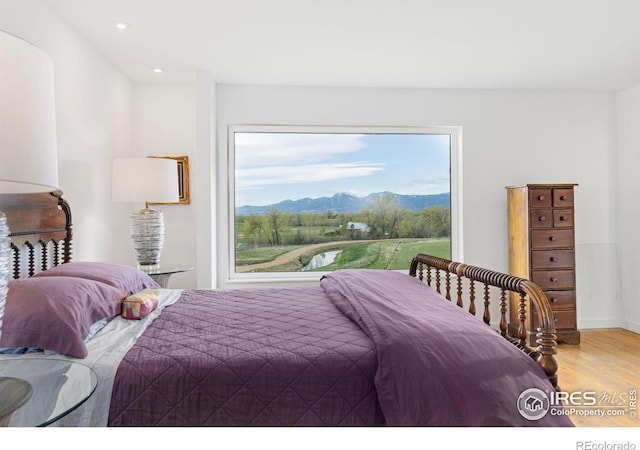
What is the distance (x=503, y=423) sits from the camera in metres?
1.30

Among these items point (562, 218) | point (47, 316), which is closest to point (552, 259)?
point (562, 218)

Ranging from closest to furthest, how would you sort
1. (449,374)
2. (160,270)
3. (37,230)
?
1. (449,374)
2. (37,230)
3. (160,270)

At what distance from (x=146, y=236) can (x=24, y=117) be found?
289 centimetres

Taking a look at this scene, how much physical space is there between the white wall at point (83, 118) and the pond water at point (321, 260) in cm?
176

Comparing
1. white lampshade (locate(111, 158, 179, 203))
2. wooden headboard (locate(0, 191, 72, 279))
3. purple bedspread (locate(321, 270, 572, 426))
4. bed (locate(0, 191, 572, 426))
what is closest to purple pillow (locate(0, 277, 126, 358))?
bed (locate(0, 191, 572, 426))

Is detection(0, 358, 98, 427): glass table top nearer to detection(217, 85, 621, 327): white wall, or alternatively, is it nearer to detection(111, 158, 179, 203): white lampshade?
detection(111, 158, 179, 203): white lampshade

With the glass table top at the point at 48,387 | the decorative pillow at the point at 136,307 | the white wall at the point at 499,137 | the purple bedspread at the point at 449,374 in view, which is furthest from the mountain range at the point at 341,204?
the glass table top at the point at 48,387

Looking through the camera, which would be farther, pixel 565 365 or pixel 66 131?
pixel 565 365

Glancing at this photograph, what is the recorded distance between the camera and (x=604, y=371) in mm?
3238

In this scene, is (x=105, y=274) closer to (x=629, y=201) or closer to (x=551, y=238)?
(x=551, y=238)

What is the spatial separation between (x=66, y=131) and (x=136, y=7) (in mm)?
889

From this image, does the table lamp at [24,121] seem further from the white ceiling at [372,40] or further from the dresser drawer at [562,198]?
the dresser drawer at [562,198]
